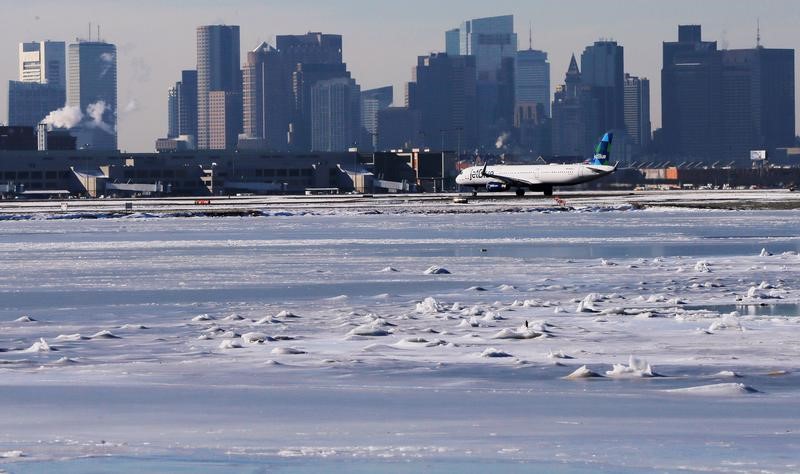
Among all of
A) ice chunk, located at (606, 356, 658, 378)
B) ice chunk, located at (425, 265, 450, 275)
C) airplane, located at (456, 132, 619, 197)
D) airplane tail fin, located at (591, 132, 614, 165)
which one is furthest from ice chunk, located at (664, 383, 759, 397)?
airplane tail fin, located at (591, 132, 614, 165)

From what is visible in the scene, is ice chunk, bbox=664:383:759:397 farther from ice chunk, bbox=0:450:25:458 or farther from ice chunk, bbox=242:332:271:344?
ice chunk, bbox=242:332:271:344

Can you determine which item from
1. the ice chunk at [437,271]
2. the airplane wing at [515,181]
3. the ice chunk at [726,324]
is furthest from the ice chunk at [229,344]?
the airplane wing at [515,181]

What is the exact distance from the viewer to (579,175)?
15975cm

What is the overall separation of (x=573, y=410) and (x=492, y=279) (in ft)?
73.6

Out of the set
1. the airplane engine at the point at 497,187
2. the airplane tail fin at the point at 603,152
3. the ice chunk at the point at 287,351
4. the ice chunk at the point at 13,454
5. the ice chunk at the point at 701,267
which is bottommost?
the ice chunk at the point at 13,454

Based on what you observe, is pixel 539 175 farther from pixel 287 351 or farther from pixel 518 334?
pixel 287 351

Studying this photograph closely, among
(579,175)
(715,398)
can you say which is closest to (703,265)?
(715,398)

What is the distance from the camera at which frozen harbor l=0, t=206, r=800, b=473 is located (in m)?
15.3

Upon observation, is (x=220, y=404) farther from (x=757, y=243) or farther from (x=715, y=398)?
(x=757, y=243)

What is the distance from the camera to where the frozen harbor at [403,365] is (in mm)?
15281

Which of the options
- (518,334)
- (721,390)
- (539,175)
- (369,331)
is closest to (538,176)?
(539,175)

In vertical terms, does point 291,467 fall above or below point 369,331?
below

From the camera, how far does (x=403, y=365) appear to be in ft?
72.0

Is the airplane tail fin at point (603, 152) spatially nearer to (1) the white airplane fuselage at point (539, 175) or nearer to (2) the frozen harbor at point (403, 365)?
(1) the white airplane fuselage at point (539, 175)
